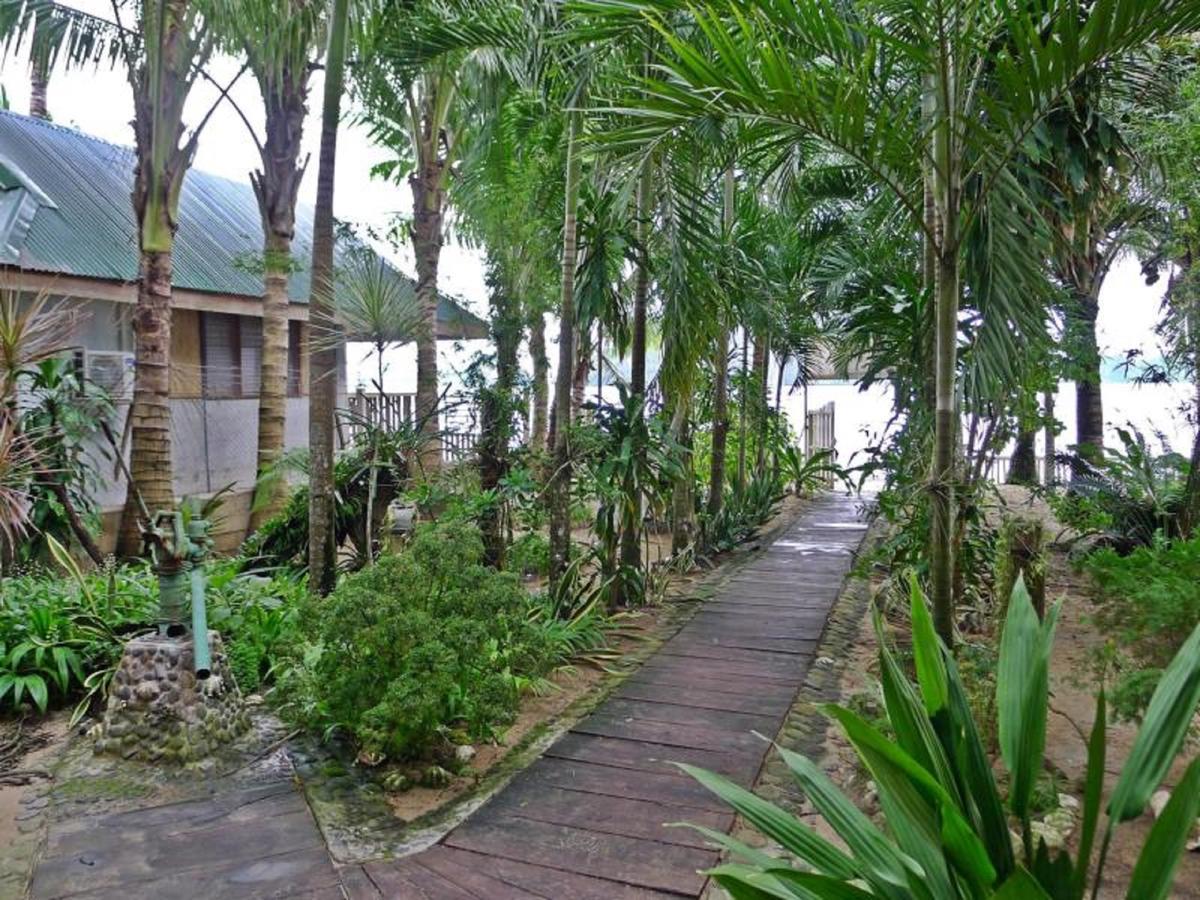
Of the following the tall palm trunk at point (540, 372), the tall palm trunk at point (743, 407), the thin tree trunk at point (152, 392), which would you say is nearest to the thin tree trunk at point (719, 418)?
the tall palm trunk at point (743, 407)

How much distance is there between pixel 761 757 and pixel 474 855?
55.1 inches

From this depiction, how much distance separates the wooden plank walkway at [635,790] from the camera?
2.88 m

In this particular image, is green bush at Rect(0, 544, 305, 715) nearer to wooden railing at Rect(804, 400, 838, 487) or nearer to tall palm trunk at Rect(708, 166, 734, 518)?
tall palm trunk at Rect(708, 166, 734, 518)

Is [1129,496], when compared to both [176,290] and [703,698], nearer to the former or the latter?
[703,698]

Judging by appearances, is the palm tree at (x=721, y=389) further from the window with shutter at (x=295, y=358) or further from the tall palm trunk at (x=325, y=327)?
the window with shutter at (x=295, y=358)

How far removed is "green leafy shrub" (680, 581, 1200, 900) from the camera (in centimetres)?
175

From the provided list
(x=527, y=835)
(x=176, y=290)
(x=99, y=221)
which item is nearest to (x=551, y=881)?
(x=527, y=835)

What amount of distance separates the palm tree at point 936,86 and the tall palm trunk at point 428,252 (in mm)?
5457

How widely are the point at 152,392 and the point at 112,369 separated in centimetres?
279

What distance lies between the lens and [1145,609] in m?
3.44

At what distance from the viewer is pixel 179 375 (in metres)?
11.0

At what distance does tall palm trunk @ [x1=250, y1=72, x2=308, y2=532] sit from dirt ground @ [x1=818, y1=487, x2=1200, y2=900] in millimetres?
7095

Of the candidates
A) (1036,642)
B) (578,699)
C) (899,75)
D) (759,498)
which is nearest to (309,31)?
(899,75)

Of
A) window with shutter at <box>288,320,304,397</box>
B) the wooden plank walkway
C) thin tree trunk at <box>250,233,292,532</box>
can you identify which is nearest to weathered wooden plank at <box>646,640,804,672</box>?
the wooden plank walkway
